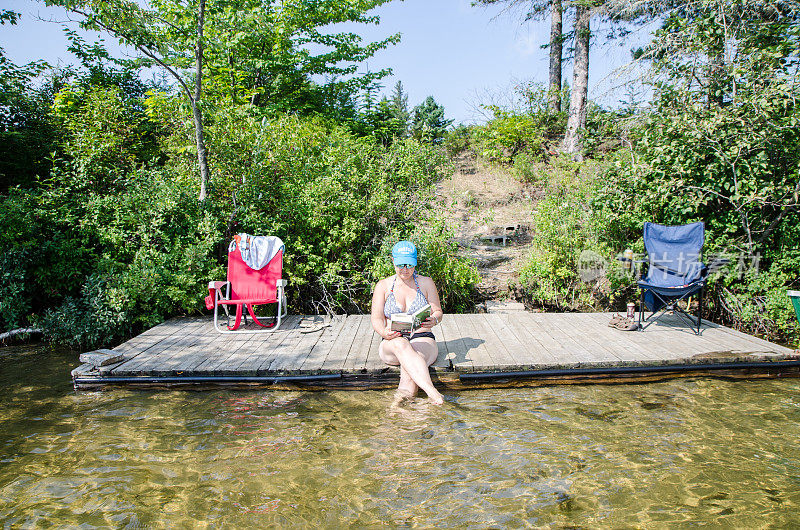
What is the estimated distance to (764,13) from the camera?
24.4 feet

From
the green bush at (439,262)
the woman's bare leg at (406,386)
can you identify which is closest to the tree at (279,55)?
the green bush at (439,262)

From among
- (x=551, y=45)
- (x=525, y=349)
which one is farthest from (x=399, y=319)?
(x=551, y=45)

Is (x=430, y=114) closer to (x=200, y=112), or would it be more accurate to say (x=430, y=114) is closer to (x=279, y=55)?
(x=279, y=55)

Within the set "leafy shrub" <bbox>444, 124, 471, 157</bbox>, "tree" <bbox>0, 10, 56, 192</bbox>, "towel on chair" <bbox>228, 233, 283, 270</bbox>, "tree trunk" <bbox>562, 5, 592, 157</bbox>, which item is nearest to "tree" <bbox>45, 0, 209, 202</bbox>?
"towel on chair" <bbox>228, 233, 283, 270</bbox>

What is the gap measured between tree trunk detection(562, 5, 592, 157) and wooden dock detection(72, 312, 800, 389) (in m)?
7.45

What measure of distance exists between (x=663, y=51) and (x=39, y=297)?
9.57 m

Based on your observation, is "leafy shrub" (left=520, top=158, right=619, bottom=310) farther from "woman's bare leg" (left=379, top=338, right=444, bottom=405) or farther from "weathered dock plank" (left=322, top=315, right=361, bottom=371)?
"woman's bare leg" (left=379, top=338, right=444, bottom=405)

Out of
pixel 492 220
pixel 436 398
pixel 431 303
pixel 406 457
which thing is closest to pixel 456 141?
pixel 492 220

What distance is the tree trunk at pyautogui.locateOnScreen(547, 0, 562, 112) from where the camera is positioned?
44.9ft

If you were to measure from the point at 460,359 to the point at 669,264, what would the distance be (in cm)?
306

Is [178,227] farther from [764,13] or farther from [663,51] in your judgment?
[764,13]

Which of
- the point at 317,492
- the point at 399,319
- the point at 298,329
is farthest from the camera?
the point at 298,329

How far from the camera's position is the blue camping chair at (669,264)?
565 cm

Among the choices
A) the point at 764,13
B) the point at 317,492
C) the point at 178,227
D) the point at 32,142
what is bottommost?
the point at 317,492
